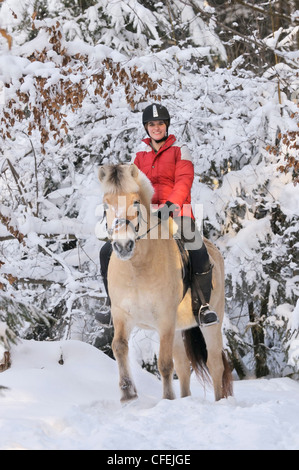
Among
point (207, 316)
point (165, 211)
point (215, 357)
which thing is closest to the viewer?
point (165, 211)

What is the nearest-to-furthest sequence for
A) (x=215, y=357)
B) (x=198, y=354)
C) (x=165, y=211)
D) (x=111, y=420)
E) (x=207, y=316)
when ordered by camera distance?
(x=111, y=420) < (x=165, y=211) < (x=207, y=316) < (x=198, y=354) < (x=215, y=357)

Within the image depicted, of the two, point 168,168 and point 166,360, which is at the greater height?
point 168,168

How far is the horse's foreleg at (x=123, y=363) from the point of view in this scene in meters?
4.79

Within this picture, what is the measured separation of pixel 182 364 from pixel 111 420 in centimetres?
246

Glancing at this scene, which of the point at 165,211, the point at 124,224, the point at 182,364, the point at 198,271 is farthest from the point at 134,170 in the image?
the point at 182,364

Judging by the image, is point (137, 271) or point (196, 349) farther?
point (196, 349)

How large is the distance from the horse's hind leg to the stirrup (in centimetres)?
74

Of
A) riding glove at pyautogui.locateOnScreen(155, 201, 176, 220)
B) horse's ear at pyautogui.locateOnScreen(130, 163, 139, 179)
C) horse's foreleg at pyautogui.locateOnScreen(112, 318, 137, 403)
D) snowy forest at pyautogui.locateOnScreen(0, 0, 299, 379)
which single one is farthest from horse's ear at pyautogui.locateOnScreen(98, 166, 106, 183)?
snowy forest at pyautogui.locateOnScreen(0, 0, 299, 379)

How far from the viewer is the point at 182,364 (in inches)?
253

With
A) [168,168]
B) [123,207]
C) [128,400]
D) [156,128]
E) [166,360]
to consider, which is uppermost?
[156,128]

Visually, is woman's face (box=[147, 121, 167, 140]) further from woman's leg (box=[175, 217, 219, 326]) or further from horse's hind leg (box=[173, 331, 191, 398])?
horse's hind leg (box=[173, 331, 191, 398])

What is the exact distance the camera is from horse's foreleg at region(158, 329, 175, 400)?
499cm

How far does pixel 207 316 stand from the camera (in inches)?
224

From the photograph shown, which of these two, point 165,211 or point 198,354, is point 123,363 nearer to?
point 165,211
